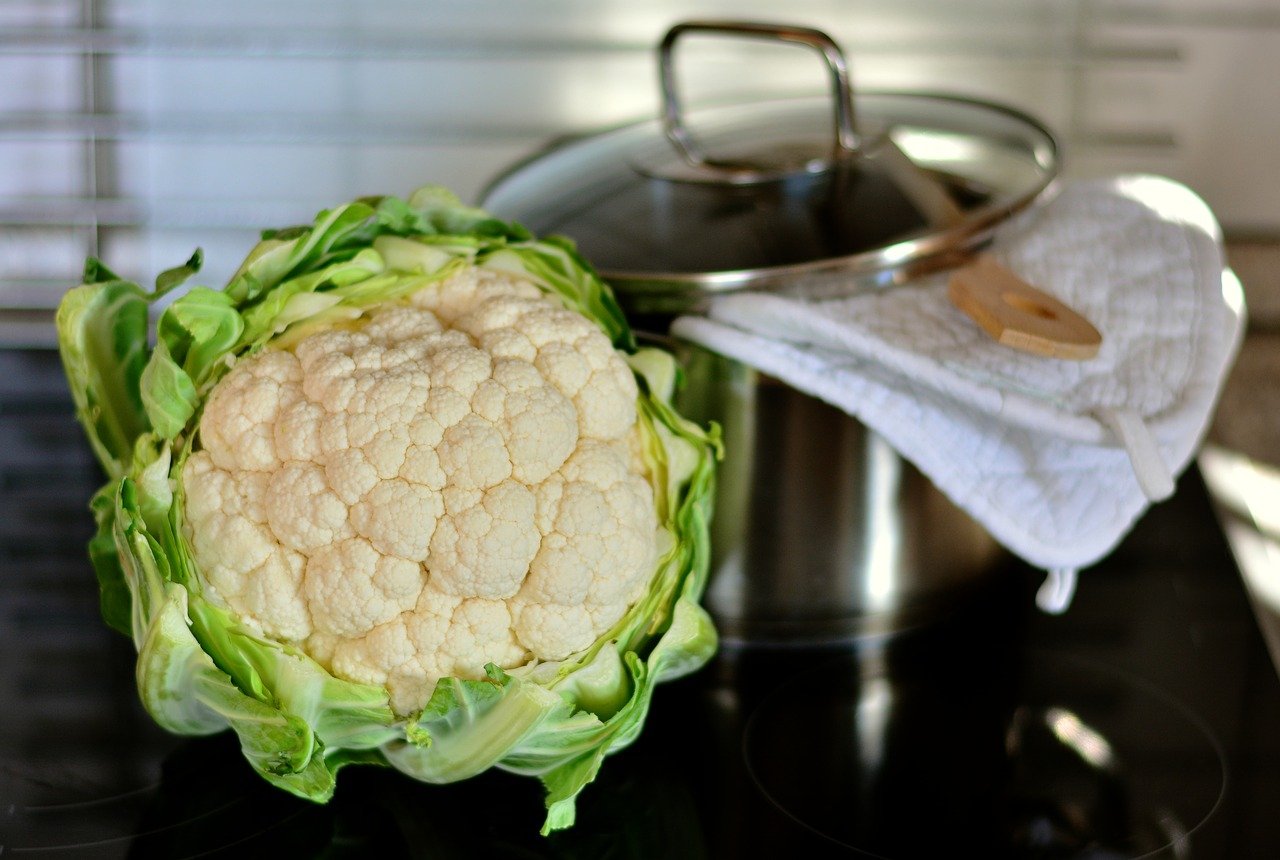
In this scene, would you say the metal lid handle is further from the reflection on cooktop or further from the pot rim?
the reflection on cooktop

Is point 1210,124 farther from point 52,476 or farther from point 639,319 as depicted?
point 52,476

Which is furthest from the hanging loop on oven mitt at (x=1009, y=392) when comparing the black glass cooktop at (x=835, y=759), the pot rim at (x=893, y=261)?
the black glass cooktop at (x=835, y=759)

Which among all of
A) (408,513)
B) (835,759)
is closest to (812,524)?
(835,759)

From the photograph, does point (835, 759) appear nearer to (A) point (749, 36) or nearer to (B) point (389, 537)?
(B) point (389, 537)

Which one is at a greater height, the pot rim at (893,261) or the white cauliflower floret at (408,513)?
the pot rim at (893,261)

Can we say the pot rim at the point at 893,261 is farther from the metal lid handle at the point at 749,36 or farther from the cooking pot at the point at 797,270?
the metal lid handle at the point at 749,36

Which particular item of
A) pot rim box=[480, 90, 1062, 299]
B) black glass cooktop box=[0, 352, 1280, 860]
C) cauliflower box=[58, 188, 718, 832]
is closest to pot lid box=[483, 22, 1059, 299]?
pot rim box=[480, 90, 1062, 299]
